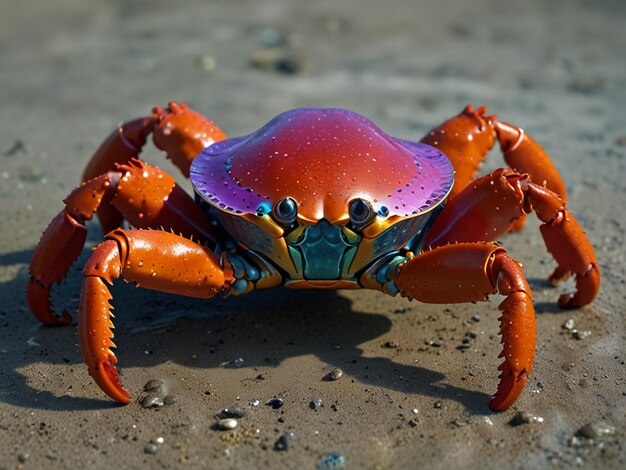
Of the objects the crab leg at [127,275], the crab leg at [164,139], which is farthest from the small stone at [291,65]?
the crab leg at [127,275]

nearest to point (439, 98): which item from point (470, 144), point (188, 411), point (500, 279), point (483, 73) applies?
point (483, 73)

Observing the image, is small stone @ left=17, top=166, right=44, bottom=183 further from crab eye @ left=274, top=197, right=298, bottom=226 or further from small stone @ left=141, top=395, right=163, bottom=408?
crab eye @ left=274, top=197, right=298, bottom=226

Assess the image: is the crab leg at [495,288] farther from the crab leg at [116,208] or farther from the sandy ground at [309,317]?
the crab leg at [116,208]

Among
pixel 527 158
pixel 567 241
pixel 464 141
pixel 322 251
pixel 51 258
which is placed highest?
pixel 464 141

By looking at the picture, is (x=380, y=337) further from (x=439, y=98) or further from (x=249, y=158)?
(x=439, y=98)

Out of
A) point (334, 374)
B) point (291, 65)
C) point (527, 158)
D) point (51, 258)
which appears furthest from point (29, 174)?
point (527, 158)

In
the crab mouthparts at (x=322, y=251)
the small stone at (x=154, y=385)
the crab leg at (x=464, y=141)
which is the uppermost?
the crab leg at (x=464, y=141)

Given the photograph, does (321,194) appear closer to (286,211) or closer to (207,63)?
(286,211)
